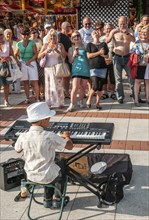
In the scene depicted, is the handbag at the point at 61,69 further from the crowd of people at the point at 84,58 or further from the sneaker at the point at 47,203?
the sneaker at the point at 47,203

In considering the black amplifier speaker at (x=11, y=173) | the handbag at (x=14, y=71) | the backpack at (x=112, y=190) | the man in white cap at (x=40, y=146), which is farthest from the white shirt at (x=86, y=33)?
the man in white cap at (x=40, y=146)

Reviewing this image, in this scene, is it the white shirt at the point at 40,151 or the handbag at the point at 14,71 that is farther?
the handbag at the point at 14,71

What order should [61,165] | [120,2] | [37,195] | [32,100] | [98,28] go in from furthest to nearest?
[120,2] < [32,100] < [98,28] < [37,195] < [61,165]

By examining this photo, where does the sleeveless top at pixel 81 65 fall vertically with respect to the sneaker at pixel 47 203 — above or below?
above

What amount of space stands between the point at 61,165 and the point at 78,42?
479cm

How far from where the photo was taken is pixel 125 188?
5312 mm

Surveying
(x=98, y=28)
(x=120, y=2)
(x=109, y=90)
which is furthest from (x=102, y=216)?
(x=120, y=2)

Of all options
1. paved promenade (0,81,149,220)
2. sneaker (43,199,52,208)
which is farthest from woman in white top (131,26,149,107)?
sneaker (43,199,52,208)

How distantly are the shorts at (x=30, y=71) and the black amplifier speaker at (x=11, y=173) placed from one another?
4.68 m

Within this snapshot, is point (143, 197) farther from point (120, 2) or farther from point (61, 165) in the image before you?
point (120, 2)

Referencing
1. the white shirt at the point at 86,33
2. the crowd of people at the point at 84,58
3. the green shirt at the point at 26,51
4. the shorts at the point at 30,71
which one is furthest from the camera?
the white shirt at the point at 86,33

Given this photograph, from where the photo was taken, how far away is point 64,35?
1014 centimetres

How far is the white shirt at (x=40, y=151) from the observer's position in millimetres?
4195

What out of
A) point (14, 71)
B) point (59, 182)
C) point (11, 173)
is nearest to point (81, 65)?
point (14, 71)
